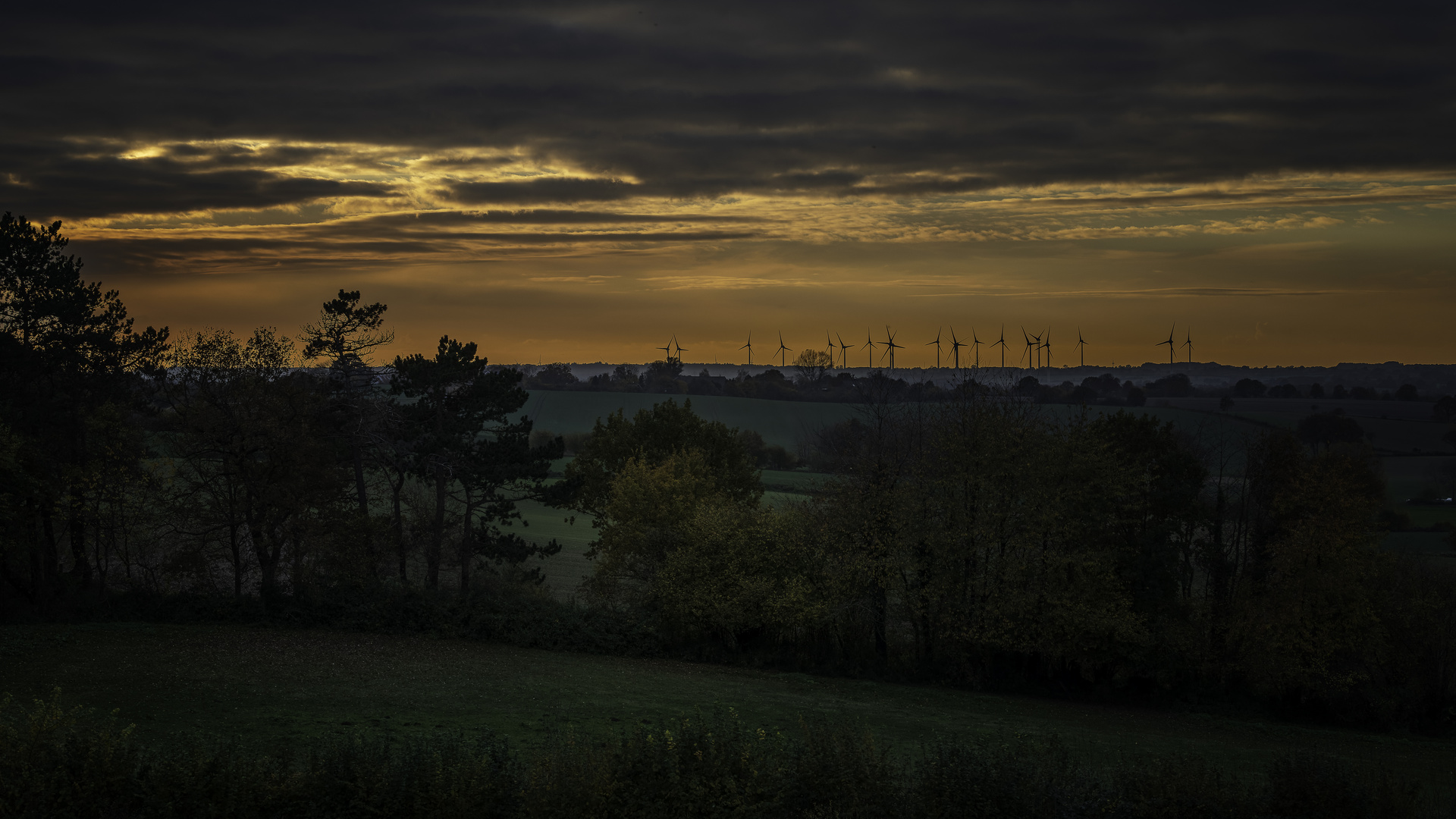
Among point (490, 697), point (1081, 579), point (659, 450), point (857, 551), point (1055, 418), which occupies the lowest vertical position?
point (490, 697)

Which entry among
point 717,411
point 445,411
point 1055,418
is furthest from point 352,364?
point 717,411

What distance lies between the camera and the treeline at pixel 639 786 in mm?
15320

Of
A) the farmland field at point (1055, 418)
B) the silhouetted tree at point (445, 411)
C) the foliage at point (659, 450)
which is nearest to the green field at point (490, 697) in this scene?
the silhouetted tree at point (445, 411)

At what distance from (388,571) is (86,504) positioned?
47.0 ft

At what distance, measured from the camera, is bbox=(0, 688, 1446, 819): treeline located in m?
15.3

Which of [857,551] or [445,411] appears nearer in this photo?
[857,551]

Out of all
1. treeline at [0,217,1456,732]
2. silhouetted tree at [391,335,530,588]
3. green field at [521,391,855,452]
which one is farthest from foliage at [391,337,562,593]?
green field at [521,391,855,452]

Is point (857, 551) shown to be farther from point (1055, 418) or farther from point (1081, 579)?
point (1055, 418)

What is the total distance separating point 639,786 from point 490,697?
18276mm

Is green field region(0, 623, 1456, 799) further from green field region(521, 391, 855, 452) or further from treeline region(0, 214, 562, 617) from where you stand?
green field region(521, 391, 855, 452)

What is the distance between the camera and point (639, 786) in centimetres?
1555

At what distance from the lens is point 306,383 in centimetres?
4772

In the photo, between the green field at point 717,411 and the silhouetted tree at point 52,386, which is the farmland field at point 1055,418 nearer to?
the green field at point 717,411

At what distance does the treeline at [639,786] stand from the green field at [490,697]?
31.1ft
